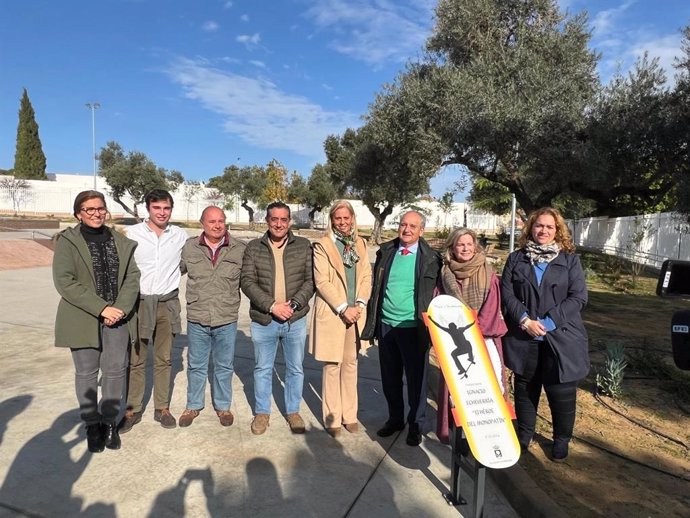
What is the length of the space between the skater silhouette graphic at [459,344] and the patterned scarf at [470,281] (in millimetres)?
571

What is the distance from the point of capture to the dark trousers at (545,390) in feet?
10.8

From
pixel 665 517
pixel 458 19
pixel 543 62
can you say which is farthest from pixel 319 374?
pixel 458 19

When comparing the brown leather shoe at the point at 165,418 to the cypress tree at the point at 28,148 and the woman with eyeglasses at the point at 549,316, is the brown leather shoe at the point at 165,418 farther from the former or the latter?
the cypress tree at the point at 28,148

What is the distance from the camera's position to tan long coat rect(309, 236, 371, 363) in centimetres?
368

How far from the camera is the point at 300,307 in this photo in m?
3.73

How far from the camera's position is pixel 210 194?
162 feet

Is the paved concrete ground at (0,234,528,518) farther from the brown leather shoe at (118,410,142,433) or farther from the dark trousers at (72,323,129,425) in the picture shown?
the dark trousers at (72,323,129,425)

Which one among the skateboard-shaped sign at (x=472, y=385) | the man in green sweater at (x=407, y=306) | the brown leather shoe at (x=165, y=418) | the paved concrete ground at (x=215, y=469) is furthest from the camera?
the brown leather shoe at (x=165, y=418)

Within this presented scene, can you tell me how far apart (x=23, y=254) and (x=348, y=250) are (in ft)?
49.3

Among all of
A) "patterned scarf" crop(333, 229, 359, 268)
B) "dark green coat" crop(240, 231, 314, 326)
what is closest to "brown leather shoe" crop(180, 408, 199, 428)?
"dark green coat" crop(240, 231, 314, 326)

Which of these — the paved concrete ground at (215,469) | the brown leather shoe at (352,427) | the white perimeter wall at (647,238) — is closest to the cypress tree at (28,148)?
the white perimeter wall at (647,238)

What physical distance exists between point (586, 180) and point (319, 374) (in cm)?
600

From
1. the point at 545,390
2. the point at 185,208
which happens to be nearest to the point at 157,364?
the point at 545,390

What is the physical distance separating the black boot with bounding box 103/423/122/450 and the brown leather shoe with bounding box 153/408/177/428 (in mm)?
Result: 383
